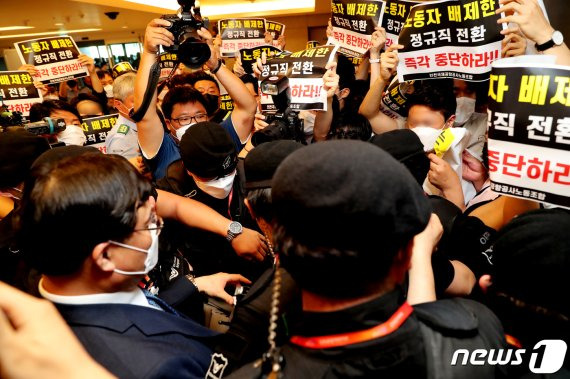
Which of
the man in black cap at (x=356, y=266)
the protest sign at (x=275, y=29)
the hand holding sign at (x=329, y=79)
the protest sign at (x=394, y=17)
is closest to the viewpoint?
the man in black cap at (x=356, y=266)

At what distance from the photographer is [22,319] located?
2.33 feet

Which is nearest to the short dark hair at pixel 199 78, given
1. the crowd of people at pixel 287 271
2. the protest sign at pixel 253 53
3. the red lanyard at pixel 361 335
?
the protest sign at pixel 253 53

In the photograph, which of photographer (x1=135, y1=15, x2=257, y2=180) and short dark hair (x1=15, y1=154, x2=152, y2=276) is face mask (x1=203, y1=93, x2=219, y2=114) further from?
short dark hair (x1=15, y1=154, x2=152, y2=276)

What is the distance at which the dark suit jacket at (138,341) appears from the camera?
98 cm

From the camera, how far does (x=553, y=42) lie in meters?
1.76

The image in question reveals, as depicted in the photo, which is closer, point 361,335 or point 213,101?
point 361,335

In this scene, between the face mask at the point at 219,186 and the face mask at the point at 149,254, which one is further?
the face mask at the point at 219,186

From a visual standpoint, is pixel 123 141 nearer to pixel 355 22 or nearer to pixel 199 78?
pixel 199 78

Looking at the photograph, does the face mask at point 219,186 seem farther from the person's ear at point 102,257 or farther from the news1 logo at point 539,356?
the news1 logo at point 539,356

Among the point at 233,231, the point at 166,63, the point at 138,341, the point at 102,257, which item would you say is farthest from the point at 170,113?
the point at 166,63

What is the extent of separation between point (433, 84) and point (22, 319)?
8.37 feet

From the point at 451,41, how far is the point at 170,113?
6.23 feet

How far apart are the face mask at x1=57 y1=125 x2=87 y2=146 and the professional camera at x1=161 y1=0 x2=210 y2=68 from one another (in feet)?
5.62

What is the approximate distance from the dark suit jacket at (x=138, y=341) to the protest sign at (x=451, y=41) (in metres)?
2.09
